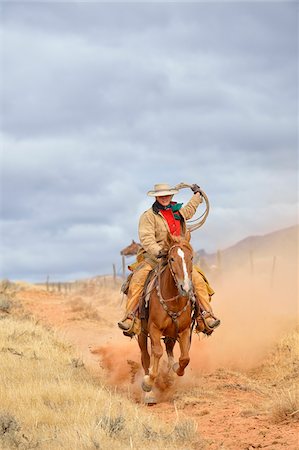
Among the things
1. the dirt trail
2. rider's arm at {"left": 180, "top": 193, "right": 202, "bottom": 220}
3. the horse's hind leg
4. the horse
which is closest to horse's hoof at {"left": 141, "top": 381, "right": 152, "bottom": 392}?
the horse

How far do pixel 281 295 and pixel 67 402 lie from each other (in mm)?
21305

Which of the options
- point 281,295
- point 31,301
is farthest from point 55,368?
point 31,301

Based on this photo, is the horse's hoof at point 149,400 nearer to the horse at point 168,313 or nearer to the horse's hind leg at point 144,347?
the horse at point 168,313

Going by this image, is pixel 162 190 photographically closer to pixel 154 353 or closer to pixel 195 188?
pixel 195 188

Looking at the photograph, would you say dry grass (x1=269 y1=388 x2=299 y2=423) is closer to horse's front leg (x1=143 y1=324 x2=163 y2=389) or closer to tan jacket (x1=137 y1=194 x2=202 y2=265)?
horse's front leg (x1=143 y1=324 x2=163 y2=389)

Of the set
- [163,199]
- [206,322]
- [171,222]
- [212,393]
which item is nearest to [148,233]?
[171,222]

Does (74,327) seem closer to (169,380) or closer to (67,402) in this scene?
(169,380)

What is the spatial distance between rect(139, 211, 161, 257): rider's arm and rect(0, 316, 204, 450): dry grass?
8.00ft

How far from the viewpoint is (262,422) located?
1088 cm

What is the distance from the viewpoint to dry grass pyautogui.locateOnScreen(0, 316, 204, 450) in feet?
27.8

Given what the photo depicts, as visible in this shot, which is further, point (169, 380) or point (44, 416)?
point (169, 380)

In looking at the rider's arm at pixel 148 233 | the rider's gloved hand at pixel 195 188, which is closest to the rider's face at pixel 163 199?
the rider's arm at pixel 148 233

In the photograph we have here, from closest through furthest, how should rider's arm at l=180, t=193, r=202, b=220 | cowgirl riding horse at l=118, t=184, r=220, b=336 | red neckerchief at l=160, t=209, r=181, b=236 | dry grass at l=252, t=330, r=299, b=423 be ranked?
cowgirl riding horse at l=118, t=184, r=220, b=336
dry grass at l=252, t=330, r=299, b=423
red neckerchief at l=160, t=209, r=181, b=236
rider's arm at l=180, t=193, r=202, b=220

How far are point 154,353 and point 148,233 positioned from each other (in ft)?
6.67
